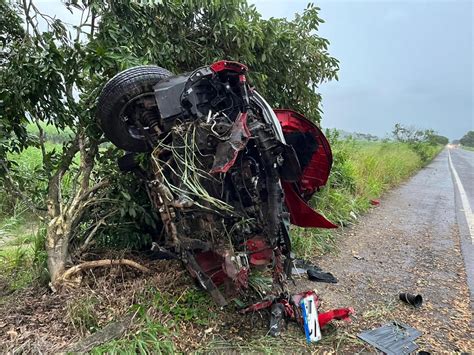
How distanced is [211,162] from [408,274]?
3031 millimetres

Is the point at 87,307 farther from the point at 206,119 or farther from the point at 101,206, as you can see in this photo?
the point at 206,119

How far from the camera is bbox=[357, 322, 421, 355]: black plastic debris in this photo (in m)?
2.69

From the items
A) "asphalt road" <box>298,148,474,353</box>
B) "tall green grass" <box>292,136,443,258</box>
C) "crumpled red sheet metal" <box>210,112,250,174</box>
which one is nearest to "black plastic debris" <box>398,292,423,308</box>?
"asphalt road" <box>298,148,474,353</box>

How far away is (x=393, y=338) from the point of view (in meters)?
2.83

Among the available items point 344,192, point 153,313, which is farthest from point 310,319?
point 344,192

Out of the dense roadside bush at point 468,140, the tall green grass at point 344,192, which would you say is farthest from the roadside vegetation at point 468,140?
the tall green grass at point 344,192

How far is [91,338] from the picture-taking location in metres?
2.44

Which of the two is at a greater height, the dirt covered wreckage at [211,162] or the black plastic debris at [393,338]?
the dirt covered wreckage at [211,162]

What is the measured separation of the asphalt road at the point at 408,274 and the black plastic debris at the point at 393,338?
7 centimetres

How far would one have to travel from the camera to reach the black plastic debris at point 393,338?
8.83ft

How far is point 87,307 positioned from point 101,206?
3.80ft

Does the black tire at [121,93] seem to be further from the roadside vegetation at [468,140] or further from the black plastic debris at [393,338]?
the roadside vegetation at [468,140]

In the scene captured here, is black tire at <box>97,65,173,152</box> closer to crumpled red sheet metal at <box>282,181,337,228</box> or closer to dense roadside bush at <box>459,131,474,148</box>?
crumpled red sheet metal at <box>282,181,337,228</box>

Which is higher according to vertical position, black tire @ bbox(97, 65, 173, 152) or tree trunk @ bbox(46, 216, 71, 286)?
black tire @ bbox(97, 65, 173, 152)
